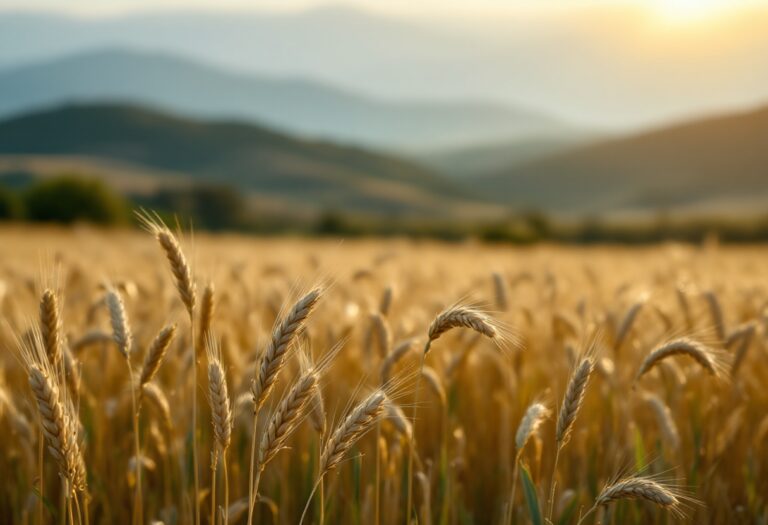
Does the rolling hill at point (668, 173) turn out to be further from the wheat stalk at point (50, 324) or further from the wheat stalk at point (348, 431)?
the wheat stalk at point (50, 324)

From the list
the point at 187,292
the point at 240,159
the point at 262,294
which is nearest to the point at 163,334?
the point at 187,292

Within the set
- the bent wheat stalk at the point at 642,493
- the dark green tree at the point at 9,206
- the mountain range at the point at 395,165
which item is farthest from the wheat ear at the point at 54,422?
the mountain range at the point at 395,165

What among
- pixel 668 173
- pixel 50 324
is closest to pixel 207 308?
pixel 50 324

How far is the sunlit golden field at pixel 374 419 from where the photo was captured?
67.8 inches

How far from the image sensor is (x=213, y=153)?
16988 centimetres

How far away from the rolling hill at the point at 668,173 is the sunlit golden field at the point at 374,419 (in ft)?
416

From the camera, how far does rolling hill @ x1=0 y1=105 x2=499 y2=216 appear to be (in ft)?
482

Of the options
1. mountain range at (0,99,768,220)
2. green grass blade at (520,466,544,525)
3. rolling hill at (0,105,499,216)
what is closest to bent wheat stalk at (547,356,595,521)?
green grass blade at (520,466,544,525)

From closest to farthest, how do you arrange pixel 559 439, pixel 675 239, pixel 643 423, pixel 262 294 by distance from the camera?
pixel 559 439, pixel 643 423, pixel 262 294, pixel 675 239

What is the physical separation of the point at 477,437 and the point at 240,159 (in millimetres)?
165353

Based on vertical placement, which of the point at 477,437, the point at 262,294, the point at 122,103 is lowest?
the point at 477,437

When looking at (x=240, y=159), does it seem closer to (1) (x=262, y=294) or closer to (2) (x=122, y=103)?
(2) (x=122, y=103)

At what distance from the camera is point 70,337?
11.4 ft

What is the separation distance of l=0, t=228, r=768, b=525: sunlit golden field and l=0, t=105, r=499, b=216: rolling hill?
134 meters
